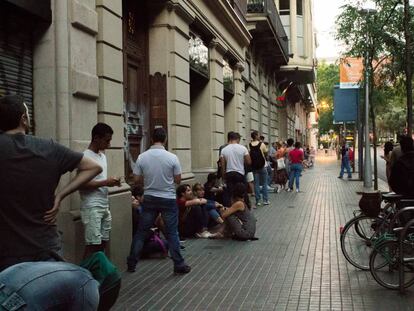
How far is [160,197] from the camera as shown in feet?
23.2

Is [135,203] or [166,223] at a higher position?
[135,203]

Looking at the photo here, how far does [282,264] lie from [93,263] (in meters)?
5.42

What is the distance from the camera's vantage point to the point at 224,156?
12016 millimetres

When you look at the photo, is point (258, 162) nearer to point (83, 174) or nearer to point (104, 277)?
point (83, 174)

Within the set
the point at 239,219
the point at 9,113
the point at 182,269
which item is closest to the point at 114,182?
the point at 9,113

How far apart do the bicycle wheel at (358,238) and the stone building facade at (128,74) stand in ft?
9.80

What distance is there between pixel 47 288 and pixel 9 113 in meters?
1.17

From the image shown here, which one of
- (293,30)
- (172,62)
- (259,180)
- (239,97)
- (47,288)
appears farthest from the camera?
(293,30)

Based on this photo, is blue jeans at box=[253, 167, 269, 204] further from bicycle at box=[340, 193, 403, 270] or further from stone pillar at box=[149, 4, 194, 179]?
bicycle at box=[340, 193, 403, 270]

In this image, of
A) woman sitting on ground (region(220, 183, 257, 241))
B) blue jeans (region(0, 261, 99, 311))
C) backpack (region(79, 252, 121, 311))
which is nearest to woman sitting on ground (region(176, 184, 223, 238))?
woman sitting on ground (region(220, 183, 257, 241))

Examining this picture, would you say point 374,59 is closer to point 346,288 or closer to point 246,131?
point 246,131

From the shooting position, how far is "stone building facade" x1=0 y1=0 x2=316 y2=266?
6562 mm

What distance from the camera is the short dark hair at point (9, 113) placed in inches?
118

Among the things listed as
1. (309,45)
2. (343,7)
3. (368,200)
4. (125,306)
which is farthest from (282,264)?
(309,45)
